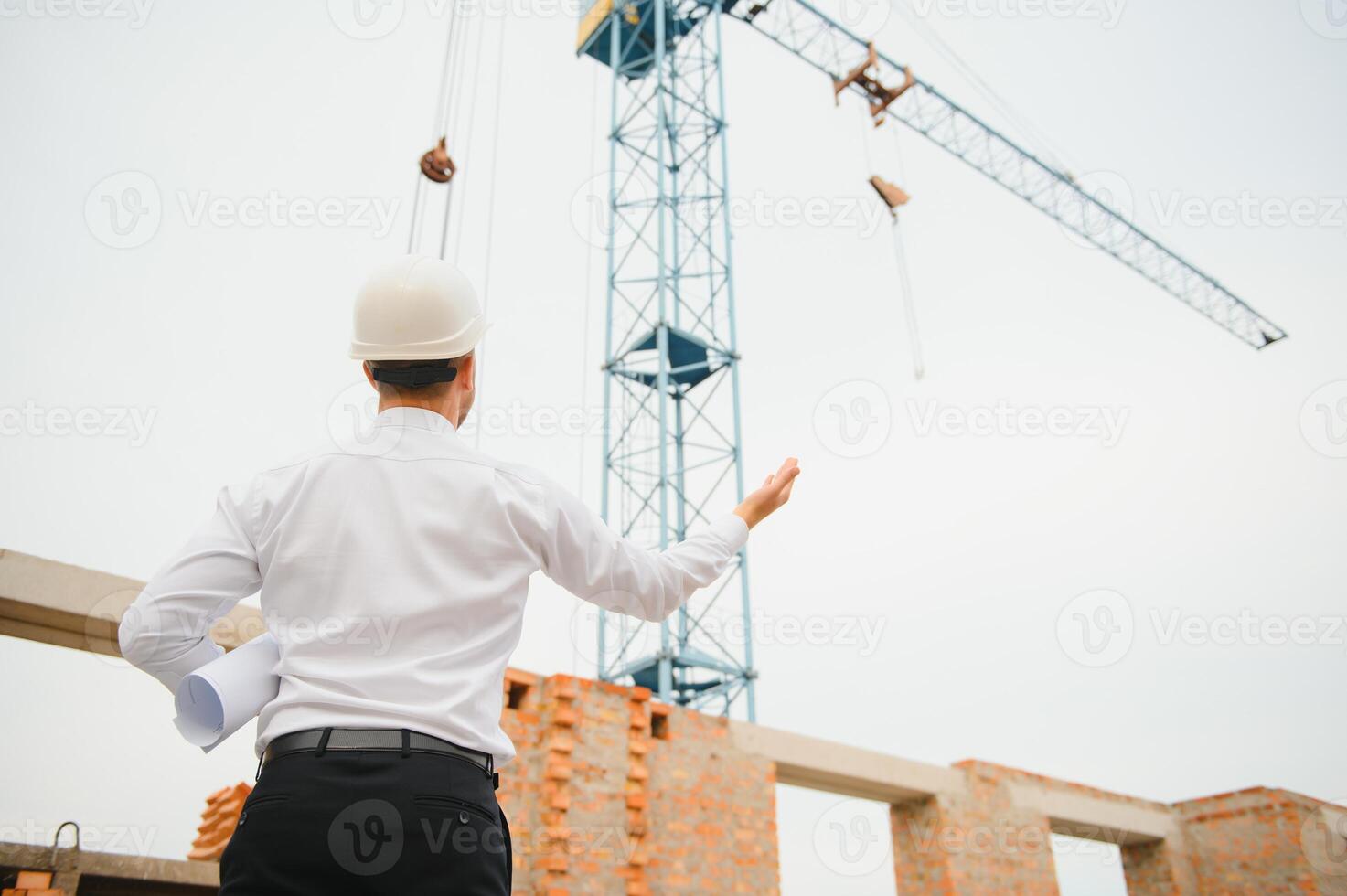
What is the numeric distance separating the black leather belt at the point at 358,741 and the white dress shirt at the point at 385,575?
11mm

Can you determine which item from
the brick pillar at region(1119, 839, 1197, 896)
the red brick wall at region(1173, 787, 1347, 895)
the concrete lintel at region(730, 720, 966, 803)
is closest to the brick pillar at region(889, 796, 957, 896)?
the concrete lintel at region(730, 720, 966, 803)

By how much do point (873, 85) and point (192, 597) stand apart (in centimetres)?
2446

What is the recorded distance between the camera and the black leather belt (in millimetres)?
1251

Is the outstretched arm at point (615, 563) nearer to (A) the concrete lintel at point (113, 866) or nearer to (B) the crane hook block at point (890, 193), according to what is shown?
(A) the concrete lintel at point (113, 866)

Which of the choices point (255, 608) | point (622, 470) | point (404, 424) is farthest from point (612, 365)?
point (404, 424)

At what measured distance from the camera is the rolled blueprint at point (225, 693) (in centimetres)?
129

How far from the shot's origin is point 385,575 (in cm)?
135

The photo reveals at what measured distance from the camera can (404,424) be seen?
1.49 m

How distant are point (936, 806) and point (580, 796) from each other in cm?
496

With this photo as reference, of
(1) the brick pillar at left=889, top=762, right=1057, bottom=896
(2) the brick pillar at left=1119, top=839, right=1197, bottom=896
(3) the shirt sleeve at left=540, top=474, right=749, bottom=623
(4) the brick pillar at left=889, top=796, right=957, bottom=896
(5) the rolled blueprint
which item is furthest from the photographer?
(2) the brick pillar at left=1119, top=839, right=1197, bottom=896

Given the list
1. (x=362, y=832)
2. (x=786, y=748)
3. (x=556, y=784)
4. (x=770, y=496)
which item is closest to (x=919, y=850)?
(x=786, y=748)

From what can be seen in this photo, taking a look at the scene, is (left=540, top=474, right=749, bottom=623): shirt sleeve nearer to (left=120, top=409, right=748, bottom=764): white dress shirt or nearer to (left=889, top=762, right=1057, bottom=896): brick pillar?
(left=120, top=409, right=748, bottom=764): white dress shirt

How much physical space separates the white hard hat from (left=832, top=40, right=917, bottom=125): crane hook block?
75.9 feet

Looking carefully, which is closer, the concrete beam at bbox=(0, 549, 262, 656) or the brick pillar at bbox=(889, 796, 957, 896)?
the concrete beam at bbox=(0, 549, 262, 656)
